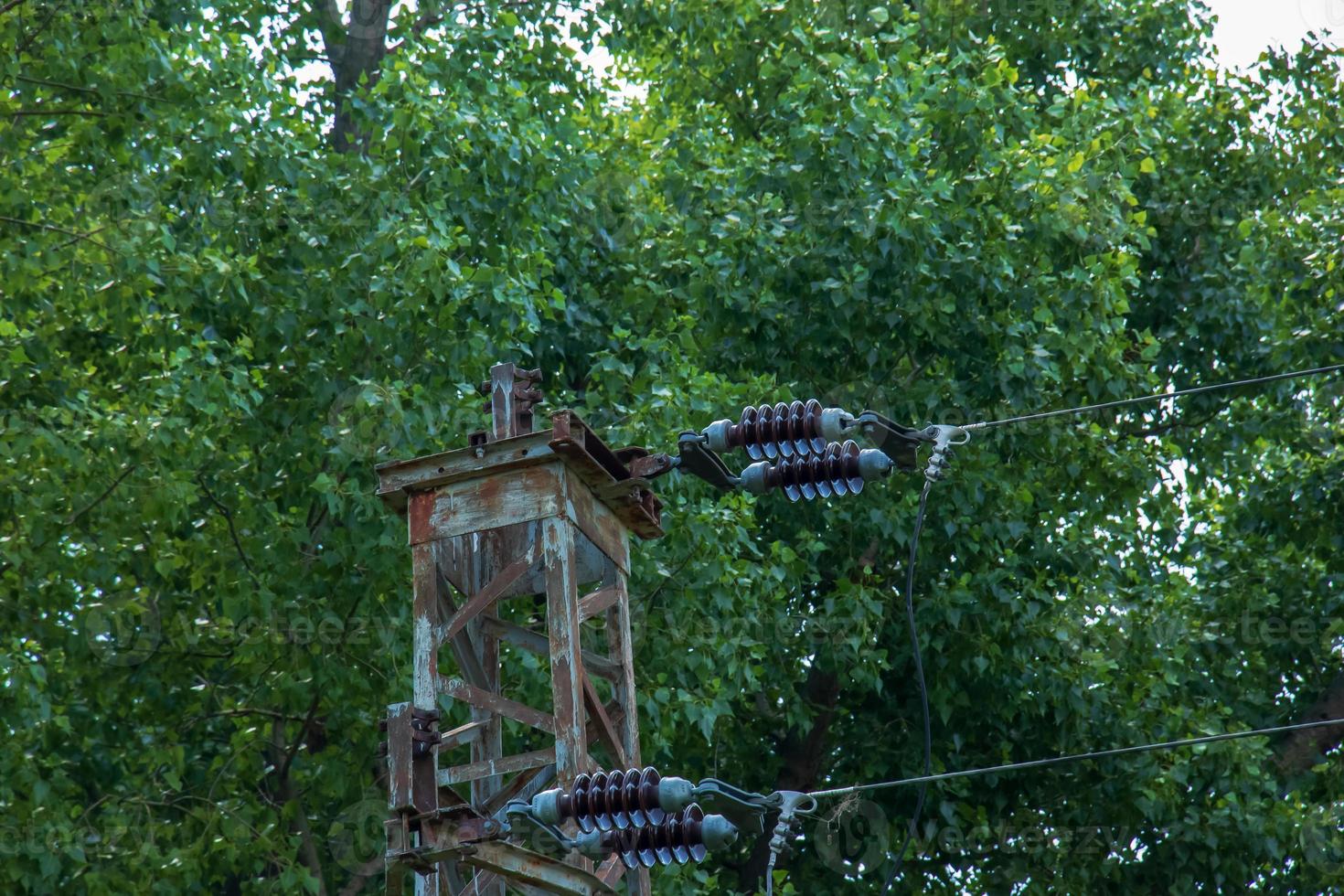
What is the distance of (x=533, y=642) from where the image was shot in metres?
8.14

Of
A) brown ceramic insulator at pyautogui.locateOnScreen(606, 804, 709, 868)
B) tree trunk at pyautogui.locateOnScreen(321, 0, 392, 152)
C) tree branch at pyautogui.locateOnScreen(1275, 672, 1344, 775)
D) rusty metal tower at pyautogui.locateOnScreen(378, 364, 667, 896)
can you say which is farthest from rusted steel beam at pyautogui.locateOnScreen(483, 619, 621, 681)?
tree trunk at pyautogui.locateOnScreen(321, 0, 392, 152)

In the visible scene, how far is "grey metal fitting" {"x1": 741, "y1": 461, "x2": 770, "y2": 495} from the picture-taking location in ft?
25.6

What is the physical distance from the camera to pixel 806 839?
14422 millimetres

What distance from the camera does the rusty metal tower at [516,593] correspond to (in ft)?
23.9

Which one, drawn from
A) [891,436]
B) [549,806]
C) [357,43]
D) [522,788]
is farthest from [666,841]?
[357,43]

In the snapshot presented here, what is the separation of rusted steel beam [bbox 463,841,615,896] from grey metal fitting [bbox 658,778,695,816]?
0.46 m

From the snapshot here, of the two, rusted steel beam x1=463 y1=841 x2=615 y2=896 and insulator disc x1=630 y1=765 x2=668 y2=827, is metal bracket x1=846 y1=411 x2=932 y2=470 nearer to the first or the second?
insulator disc x1=630 y1=765 x2=668 y2=827

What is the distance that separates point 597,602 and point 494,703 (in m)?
0.64

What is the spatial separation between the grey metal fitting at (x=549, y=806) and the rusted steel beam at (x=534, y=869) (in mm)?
129

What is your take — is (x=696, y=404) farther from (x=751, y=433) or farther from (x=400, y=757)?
(x=400, y=757)

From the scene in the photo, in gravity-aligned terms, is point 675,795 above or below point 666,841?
above

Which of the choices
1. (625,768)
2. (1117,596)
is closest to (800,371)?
(1117,596)

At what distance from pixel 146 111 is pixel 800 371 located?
4.86 m

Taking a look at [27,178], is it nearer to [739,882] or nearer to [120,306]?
[120,306]
